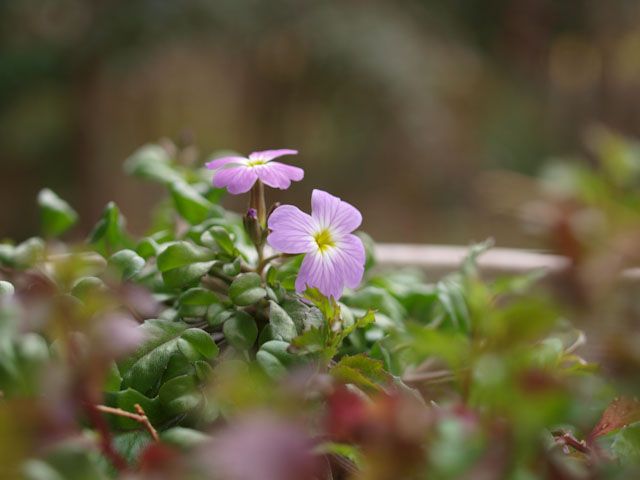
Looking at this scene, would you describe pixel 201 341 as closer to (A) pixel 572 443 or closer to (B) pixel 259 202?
(B) pixel 259 202

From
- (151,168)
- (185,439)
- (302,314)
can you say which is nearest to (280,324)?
(302,314)

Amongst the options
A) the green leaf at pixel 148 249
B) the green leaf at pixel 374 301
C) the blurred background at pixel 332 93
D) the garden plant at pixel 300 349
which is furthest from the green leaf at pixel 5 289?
the blurred background at pixel 332 93

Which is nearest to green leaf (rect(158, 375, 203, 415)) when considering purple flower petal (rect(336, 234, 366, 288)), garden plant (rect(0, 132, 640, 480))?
garden plant (rect(0, 132, 640, 480))

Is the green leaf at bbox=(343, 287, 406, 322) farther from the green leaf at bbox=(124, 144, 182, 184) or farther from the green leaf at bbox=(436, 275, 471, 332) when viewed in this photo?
the green leaf at bbox=(124, 144, 182, 184)

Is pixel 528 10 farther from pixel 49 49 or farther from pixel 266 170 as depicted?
pixel 266 170

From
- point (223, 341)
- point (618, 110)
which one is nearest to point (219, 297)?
point (223, 341)

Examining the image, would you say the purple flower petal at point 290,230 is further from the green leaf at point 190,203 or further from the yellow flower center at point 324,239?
the green leaf at point 190,203
